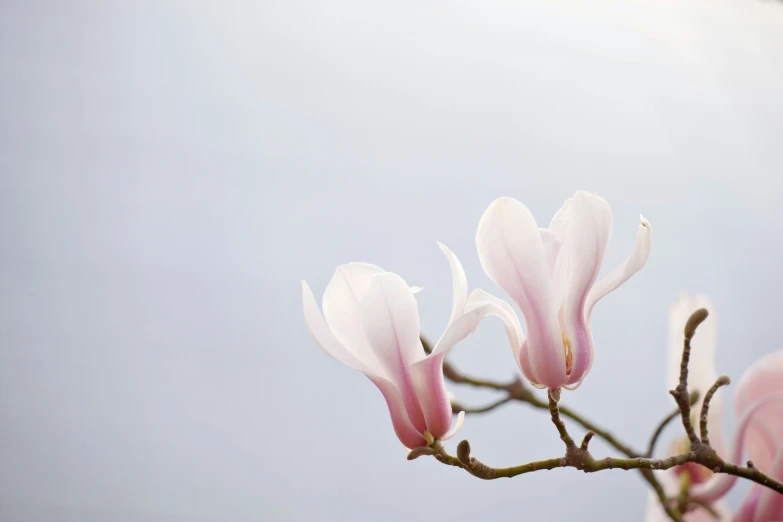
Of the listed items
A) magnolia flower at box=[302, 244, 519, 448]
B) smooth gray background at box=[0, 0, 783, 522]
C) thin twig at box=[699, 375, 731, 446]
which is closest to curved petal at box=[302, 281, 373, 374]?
magnolia flower at box=[302, 244, 519, 448]

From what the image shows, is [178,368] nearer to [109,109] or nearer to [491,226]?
[109,109]

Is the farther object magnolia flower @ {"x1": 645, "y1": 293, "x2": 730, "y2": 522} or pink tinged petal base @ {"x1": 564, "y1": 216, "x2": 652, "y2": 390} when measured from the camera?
magnolia flower @ {"x1": 645, "y1": 293, "x2": 730, "y2": 522}

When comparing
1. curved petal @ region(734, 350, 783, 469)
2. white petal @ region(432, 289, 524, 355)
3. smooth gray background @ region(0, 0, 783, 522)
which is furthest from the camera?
smooth gray background @ region(0, 0, 783, 522)

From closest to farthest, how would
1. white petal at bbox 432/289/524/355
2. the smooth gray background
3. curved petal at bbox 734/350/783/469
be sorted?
white petal at bbox 432/289/524/355, curved petal at bbox 734/350/783/469, the smooth gray background

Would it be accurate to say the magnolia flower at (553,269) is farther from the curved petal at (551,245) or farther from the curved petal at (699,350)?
the curved petal at (699,350)

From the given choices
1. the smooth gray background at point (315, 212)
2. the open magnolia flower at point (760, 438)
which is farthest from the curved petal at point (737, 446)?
the smooth gray background at point (315, 212)

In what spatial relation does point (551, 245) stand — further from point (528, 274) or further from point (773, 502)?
point (773, 502)

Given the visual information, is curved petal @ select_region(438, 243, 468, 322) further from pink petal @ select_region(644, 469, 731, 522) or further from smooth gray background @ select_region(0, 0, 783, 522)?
smooth gray background @ select_region(0, 0, 783, 522)
